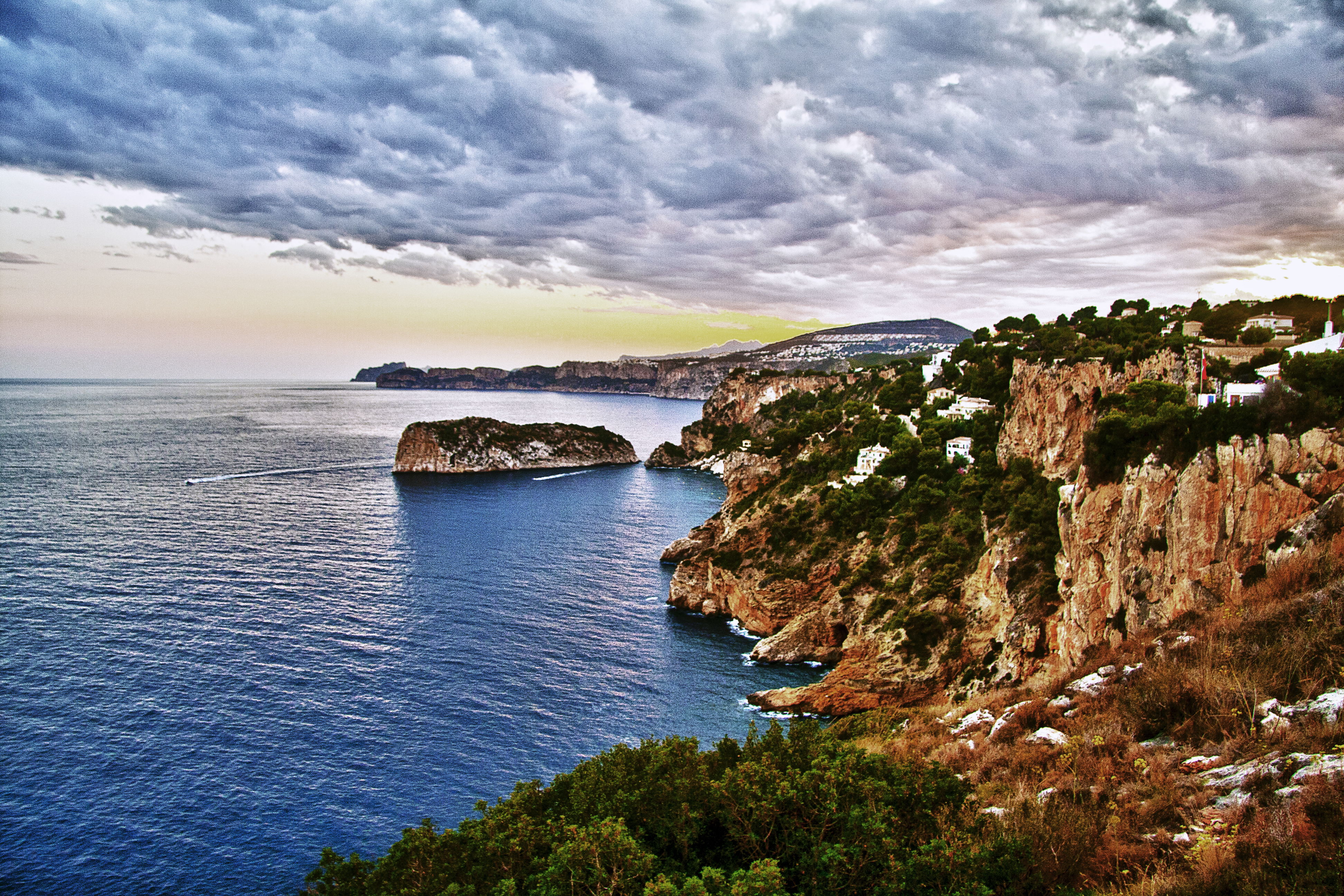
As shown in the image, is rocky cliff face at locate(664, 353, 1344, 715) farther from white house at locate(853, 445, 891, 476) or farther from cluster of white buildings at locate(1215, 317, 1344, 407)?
white house at locate(853, 445, 891, 476)

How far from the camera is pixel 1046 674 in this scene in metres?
33.8

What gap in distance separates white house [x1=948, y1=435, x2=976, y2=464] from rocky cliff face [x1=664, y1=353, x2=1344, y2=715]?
25.6 feet

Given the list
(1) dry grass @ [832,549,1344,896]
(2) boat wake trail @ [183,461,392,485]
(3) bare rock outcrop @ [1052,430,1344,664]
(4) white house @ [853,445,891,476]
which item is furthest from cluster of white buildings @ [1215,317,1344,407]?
(2) boat wake trail @ [183,461,392,485]

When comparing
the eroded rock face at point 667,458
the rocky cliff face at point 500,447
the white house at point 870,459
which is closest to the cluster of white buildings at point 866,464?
the white house at point 870,459

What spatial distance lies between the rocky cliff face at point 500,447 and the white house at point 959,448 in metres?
99.0

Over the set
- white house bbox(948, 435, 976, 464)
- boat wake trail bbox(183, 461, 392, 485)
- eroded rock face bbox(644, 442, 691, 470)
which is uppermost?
white house bbox(948, 435, 976, 464)

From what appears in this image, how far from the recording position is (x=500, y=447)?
145375 millimetres

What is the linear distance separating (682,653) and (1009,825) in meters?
41.6

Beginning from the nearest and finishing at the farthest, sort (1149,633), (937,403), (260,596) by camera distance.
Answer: (1149,633), (260,596), (937,403)

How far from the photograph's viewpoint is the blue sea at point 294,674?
108 feet

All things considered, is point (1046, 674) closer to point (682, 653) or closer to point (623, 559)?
point (682, 653)

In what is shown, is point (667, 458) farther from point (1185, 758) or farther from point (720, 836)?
point (1185, 758)

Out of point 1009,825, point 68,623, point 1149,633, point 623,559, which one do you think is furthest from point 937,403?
point 68,623

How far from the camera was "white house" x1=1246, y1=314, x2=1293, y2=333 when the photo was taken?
140 ft
